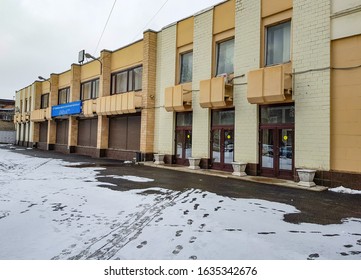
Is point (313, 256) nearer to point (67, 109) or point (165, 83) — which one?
point (165, 83)

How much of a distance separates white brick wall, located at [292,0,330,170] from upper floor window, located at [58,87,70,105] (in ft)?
78.5

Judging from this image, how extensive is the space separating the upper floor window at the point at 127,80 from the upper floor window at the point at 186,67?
370cm

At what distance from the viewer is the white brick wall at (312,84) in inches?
405

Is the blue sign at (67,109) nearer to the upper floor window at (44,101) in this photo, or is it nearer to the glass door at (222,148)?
the upper floor window at (44,101)

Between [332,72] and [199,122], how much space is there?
6868 millimetres

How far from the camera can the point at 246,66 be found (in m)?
13.1

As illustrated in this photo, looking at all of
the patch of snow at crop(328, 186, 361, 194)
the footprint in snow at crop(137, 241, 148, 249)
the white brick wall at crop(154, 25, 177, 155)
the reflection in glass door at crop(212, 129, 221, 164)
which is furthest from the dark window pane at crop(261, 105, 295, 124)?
the footprint in snow at crop(137, 241, 148, 249)

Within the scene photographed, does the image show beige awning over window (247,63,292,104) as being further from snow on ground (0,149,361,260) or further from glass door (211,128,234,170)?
snow on ground (0,149,361,260)

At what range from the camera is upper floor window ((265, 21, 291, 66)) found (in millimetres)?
11914

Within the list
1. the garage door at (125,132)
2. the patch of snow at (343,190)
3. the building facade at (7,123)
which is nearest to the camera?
the patch of snow at (343,190)

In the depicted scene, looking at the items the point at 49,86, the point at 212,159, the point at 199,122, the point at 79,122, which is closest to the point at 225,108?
the point at 199,122

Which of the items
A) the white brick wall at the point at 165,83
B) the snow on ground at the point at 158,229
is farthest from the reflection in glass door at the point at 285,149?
the white brick wall at the point at 165,83

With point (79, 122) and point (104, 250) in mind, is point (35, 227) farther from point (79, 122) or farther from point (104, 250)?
point (79, 122)

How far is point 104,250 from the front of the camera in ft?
13.2
